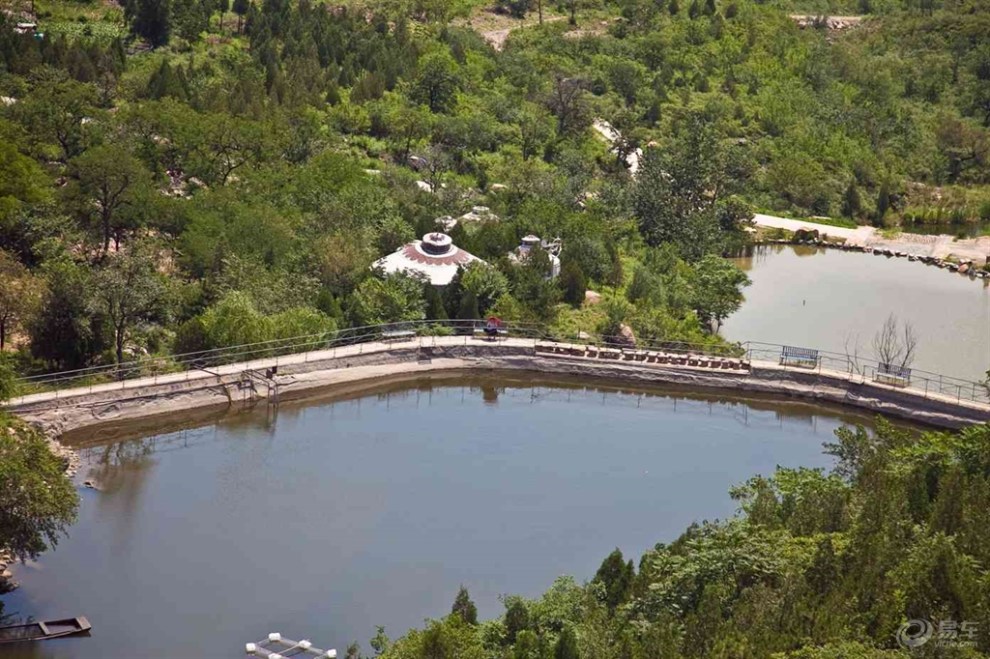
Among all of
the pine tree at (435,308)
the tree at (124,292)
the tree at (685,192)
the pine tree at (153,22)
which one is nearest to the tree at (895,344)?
the tree at (685,192)

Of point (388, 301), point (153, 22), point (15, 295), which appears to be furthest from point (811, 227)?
point (15, 295)

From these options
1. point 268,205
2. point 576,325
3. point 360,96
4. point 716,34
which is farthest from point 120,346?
point 716,34

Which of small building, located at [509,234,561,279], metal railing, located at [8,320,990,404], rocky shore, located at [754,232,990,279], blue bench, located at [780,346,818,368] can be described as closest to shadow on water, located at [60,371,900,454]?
metal railing, located at [8,320,990,404]

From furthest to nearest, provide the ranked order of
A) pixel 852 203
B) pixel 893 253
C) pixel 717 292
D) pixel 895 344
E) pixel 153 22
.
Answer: pixel 153 22, pixel 852 203, pixel 893 253, pixel 717 292, pixel 895 344

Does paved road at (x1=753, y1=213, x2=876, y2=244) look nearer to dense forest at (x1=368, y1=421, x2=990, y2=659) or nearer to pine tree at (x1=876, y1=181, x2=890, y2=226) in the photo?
pine tree at (x1=876, y1=181, x2=890, y2=226)

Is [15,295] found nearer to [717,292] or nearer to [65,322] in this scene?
[65,322]
